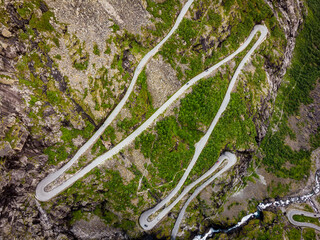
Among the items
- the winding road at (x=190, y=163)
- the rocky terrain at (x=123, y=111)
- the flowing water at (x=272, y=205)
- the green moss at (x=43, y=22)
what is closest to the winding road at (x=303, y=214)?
the flowing water at (x=272, y=205)

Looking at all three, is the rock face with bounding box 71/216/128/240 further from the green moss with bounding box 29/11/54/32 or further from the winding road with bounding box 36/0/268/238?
the green moss with bounding box 29/11/54/32

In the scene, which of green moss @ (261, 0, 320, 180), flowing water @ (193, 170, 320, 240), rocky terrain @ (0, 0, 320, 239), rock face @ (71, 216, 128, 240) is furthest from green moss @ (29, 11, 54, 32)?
green moss @ (261, 0, 320, 180)

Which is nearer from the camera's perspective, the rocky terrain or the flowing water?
the rocky terrain

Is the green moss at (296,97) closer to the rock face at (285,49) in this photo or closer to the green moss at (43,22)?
the rock face at (285,49)

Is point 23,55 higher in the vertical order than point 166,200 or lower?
higher

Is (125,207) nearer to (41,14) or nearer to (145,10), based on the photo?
(41,14)

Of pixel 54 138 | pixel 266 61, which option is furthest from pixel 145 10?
pixel 266 61
